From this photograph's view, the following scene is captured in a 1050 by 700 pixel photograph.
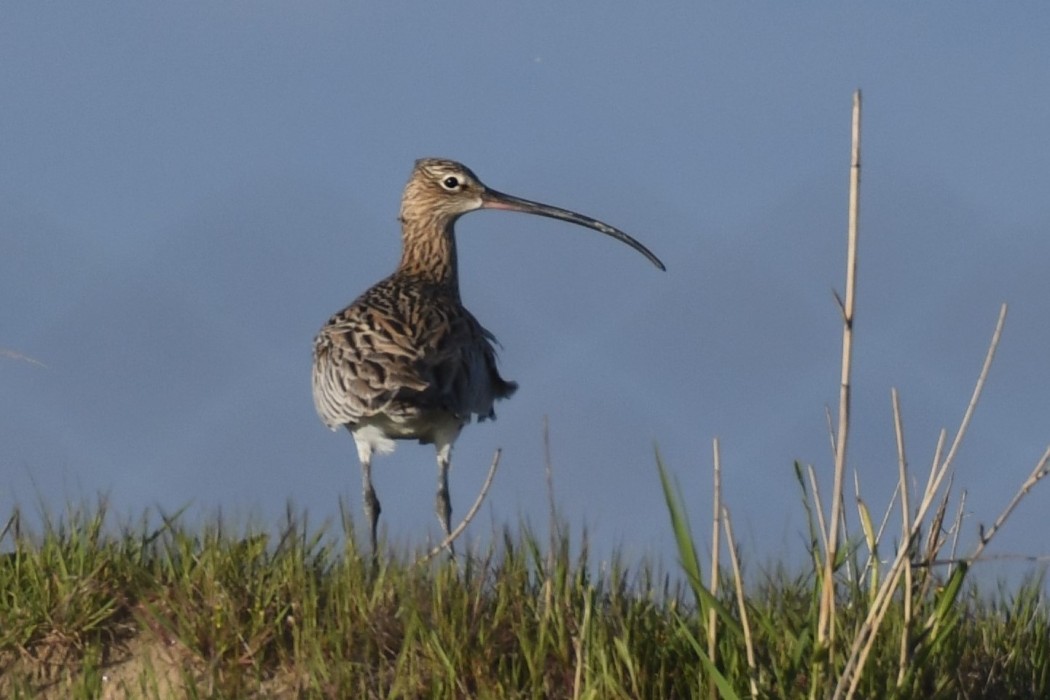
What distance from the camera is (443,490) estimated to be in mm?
8211

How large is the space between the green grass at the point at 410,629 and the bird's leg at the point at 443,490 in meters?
2.71

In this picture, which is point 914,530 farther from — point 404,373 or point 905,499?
point 404,373

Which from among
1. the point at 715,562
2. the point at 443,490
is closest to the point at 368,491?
the point at 443,490

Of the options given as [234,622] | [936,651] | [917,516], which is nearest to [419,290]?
[234,622]

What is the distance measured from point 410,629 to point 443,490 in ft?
12.0

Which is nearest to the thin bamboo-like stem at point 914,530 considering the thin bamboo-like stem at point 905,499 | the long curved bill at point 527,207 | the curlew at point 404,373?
the thin bamboo-like stem at point 905,499

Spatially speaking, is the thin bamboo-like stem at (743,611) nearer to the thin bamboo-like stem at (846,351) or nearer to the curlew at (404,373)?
the thin bamboo-like stem at (846,351)

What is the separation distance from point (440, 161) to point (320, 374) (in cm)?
225

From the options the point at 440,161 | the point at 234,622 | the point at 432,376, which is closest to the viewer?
the point at 234,622

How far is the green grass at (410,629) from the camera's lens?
4.41m

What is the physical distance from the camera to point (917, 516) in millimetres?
3775

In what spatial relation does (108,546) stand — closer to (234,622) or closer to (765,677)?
(234,622)

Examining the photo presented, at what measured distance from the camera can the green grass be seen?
14.5 ft

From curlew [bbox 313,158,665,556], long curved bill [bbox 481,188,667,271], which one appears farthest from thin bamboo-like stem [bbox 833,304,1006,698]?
long curved bill [bbox 481,188,667,271]
